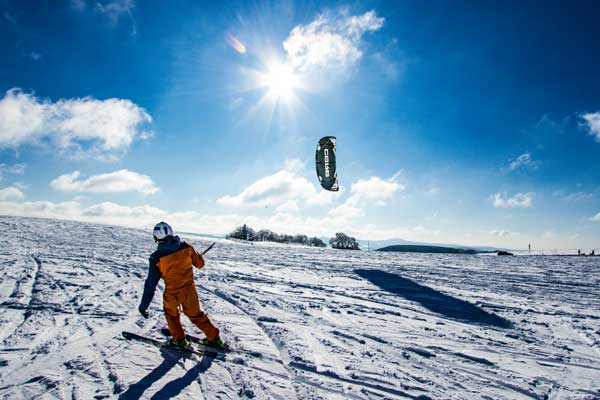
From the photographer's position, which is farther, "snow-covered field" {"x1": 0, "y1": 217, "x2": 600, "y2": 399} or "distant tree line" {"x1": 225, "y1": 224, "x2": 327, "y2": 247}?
"distant tree line" {"x1": 225, "y1": 224, "x2": 327, "y2": 247}

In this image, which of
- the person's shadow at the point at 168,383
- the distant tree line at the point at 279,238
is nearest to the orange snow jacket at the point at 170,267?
the person's shadow at the point at 168,383

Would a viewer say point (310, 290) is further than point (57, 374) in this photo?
Yes

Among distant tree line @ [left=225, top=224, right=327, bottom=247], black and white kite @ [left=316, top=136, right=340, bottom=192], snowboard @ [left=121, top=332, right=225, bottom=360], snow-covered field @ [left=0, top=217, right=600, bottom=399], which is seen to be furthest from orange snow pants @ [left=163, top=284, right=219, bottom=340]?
distant tree line @ [left=225, top=224, right=327, bottom=247]

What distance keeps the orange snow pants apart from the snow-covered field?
0.34m

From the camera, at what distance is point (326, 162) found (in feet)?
61.7

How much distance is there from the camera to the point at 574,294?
8.21 meters

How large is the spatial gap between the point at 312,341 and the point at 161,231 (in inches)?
106

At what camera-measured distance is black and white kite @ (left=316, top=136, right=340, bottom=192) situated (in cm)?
1864

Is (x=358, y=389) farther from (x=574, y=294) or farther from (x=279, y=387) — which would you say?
(x=574, y=294)

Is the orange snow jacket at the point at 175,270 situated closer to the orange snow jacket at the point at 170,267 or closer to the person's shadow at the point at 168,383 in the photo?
the orange snow jacket at the point at 170,267

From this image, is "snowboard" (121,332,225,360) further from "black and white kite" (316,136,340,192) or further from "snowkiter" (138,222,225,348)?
"black and white kite" (316,136,340,192)

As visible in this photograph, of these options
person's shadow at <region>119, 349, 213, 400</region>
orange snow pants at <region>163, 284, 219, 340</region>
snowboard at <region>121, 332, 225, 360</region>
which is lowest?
person's shadow at <region>119, 349, 213, 400</region>

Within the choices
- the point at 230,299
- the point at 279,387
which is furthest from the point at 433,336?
the point at 230,299

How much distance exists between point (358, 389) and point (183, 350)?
2316mm
